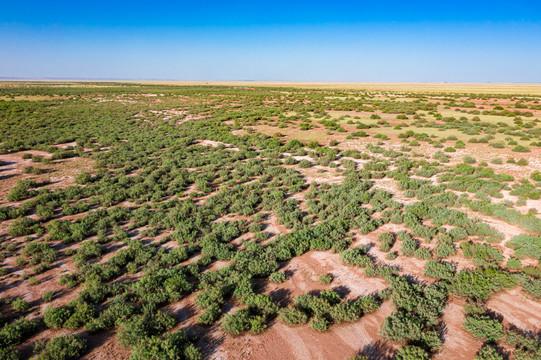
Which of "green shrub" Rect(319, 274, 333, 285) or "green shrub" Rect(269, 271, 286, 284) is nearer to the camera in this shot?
"green shrub" Rect(319, 274, 333, 285)

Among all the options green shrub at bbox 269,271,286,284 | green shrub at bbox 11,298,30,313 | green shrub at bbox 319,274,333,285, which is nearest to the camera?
green shrub at bbox 11,298,30,313

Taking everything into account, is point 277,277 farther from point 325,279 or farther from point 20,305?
point 20,305

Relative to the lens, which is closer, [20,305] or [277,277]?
[20,305]

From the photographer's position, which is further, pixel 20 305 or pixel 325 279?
pixel 325 279

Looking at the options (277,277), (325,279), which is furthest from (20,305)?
(325,279)

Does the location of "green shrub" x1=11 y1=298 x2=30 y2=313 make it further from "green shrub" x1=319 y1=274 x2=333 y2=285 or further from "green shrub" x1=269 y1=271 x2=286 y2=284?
"green shrub" x1=319 y1=274 x2=333 y2=285

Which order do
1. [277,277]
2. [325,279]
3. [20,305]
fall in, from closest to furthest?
[20,305]
[325,279]
[277,277]

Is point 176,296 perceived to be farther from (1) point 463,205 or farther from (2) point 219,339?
(1) point 463,205

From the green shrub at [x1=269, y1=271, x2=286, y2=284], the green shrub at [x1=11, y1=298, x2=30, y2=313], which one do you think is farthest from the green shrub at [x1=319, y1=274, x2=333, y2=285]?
the green shrub at [x1=11, y1=298, x2=30, y2=313]

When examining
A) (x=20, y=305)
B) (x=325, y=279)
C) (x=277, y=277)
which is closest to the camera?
(x=20, y=305)

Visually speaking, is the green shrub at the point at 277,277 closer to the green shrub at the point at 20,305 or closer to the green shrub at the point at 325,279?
the green shrub at the point at 325,279

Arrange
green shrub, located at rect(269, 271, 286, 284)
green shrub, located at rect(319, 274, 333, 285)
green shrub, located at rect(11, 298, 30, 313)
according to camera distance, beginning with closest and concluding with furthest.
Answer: green shrub, located at rect(11, 298, 30, 313) → green shrub, located at rect(319, 274, 333, 285) → green shrub, located at rect(269, 271, 286, 284)
